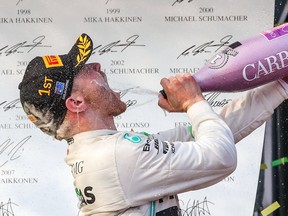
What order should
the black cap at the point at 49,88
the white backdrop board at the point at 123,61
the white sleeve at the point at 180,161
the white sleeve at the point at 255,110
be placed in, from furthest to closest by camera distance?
1. the white backdrop board at the point at 123,61
2. the white sleeve at the point at 255,110
3. the black cap at the point at 49,88
4. the white sleeve at the point at 180,161

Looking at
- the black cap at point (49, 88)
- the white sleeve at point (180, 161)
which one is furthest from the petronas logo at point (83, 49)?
the white sleeve at point (180, 161)

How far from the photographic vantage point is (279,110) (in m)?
4.28

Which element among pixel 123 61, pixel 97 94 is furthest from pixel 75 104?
pixel 123 61

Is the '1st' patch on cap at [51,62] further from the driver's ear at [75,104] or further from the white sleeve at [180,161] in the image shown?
the white sleeve at [180,161]

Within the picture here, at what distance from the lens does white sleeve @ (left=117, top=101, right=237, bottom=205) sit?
2484 millimetres

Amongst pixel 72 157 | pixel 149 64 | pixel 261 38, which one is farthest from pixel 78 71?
pixel 149 64

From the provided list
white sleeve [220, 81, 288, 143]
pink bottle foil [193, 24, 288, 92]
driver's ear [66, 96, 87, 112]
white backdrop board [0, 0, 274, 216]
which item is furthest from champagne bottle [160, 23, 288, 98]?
white backdrop board [0, 0, 274, 216]

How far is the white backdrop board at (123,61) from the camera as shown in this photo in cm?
423

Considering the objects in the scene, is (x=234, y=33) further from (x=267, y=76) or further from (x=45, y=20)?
(x=267, y=76)

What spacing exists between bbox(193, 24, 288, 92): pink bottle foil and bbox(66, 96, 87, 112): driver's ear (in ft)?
1.26

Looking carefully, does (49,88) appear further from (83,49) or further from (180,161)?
(180,161)

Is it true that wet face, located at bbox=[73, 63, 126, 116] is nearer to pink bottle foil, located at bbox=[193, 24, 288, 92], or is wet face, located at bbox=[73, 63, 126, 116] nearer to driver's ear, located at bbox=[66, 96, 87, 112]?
driver's ear, located at bbox=[66, 96, 87, 112]

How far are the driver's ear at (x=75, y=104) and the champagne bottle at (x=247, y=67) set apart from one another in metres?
0.27

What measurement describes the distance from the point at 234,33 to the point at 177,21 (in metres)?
0.30
